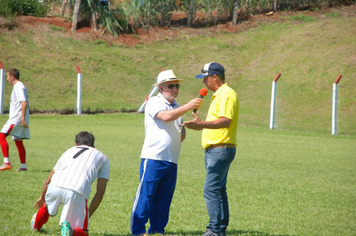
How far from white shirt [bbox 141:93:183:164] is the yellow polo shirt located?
41cm

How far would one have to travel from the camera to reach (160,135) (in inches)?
218

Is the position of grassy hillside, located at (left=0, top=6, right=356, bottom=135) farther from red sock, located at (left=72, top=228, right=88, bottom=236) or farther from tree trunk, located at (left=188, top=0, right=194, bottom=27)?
red sock, located at (left=72, top=228, right=88, bottom=236)

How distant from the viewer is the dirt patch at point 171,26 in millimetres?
37156

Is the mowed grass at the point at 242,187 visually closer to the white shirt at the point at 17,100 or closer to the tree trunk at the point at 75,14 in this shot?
the white shirt at the point at 17,100

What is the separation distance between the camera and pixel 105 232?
5.82 meters

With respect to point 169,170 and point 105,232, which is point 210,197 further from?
point 105,232

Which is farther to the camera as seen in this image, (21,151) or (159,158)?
(21,151)

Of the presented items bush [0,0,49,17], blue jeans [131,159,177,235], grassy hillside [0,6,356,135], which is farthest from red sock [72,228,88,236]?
bush [0,0,49,17]

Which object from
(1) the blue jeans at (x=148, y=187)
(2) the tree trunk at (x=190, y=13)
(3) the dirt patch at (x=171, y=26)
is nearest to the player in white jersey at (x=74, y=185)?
(1) the blue jeans at (x=148, y=187)

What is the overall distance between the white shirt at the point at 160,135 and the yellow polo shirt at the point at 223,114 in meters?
0.41

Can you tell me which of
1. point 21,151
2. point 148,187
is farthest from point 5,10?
point 148,187

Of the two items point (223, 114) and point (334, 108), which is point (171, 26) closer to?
point (334, 108)

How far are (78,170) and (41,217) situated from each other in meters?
0.99

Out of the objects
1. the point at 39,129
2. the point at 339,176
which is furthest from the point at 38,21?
the point at 339,176
